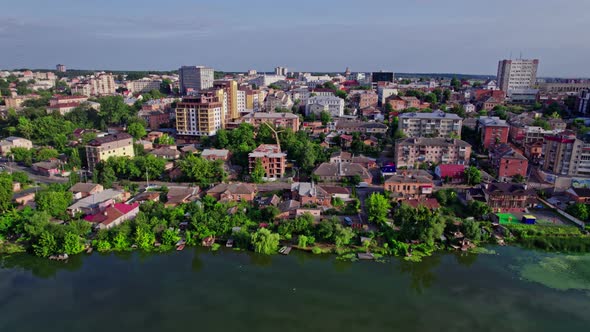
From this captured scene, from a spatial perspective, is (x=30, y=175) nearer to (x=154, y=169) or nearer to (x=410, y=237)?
(x=154, y=169)

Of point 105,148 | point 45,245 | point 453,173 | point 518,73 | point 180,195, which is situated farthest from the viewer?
point 518,73

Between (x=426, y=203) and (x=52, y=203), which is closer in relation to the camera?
(x=52, y=203)

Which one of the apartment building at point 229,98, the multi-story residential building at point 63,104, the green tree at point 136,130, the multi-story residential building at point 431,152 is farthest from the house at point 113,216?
the multi-story residential building at point 63,104

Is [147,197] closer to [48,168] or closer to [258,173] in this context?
[258,173]

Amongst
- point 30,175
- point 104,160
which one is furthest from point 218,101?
point 30,175

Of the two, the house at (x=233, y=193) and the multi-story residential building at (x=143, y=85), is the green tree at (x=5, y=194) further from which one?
the multi-story residential building at (x=143, y=85)

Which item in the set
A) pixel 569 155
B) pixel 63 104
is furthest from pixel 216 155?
pixel 63 104

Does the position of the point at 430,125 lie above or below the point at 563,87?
below
